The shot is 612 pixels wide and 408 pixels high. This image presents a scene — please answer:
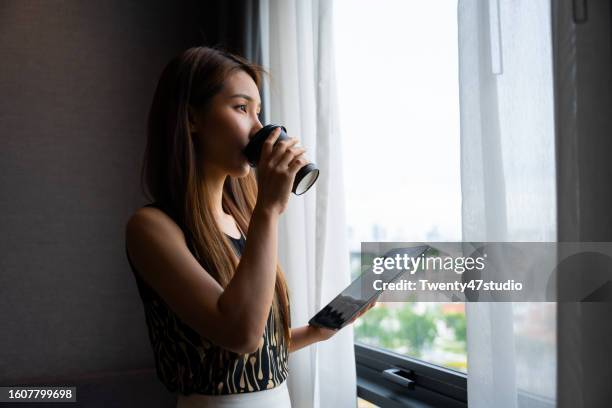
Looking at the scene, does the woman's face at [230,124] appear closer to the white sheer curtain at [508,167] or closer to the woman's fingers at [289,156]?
the woman's fingers at [289,156]

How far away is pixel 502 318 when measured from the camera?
0.79 m

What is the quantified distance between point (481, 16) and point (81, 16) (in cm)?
169

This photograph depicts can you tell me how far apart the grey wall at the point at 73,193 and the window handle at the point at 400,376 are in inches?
35.0

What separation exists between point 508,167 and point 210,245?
475 mm

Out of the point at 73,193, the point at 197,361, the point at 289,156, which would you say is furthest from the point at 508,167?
the point at 73,193

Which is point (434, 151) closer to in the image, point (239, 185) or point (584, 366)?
point (239, 185)

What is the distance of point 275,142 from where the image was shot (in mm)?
792

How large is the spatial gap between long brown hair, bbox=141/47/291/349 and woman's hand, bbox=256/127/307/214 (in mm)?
Answer: 141

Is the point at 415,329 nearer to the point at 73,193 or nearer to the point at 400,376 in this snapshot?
the point at 400,376

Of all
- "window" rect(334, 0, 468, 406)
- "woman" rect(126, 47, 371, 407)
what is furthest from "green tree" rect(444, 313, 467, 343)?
"woman" rect(126, 47, 371, 407)

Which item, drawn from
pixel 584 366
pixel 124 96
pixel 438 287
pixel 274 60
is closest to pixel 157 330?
pixel 438 287

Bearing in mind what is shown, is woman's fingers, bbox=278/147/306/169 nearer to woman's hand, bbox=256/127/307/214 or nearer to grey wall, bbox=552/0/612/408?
woman's hand, bbox=256/127/307/214

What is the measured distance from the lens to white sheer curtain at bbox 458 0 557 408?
73 cm

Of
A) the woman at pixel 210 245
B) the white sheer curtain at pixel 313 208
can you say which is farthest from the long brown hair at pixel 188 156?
the white sheer curtain at pixel 313 208
